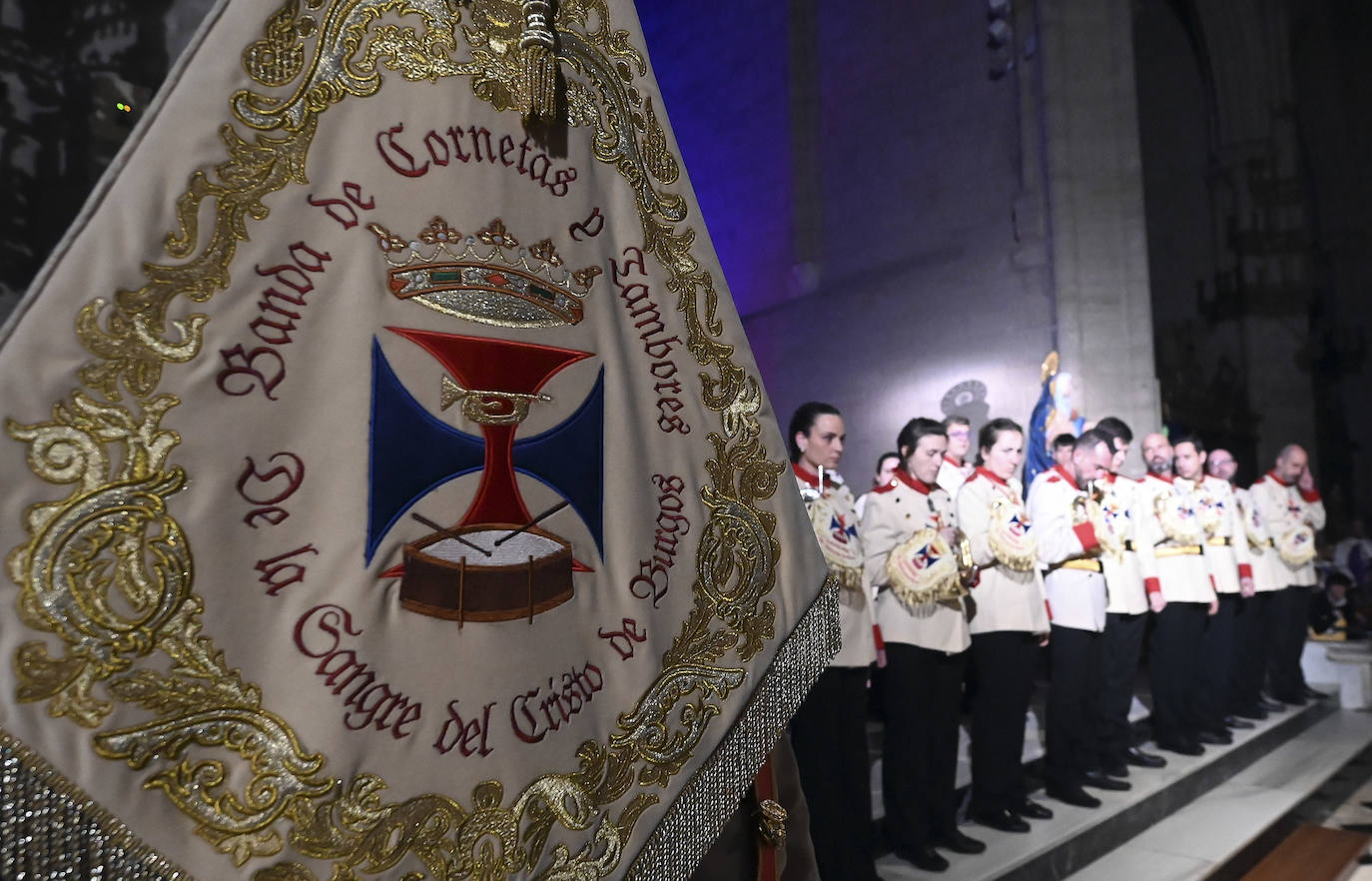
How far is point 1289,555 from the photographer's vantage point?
6016mm

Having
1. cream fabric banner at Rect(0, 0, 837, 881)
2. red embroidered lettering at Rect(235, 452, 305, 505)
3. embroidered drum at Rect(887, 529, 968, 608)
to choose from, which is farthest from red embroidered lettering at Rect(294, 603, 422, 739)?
embroidered drum at Rect(887, 529, 968, 608)

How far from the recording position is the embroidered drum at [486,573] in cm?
81

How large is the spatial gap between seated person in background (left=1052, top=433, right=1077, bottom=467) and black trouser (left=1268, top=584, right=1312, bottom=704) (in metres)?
2.73

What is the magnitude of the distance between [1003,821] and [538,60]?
11.3ft

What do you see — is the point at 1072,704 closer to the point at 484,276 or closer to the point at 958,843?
the point at 958,843

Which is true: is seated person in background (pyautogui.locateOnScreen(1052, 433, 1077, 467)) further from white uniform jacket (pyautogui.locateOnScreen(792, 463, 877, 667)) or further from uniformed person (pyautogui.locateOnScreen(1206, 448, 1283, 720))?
white uniform jacket (pyautogui.locateOnScreen(792, 463, 877, 667))

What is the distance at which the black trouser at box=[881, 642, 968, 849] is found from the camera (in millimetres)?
3148

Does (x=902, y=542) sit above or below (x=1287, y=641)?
above

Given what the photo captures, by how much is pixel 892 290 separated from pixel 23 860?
29.1 feet

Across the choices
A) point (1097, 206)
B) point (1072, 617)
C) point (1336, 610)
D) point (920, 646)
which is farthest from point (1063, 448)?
point (1336, 610)

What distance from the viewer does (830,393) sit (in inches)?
372

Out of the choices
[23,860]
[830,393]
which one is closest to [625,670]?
[23,860]

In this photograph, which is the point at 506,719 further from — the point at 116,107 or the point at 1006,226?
the point at 1006,226

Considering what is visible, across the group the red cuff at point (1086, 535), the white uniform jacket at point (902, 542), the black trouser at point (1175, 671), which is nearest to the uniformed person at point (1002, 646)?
the white uniform jacket at point (902, 542)
